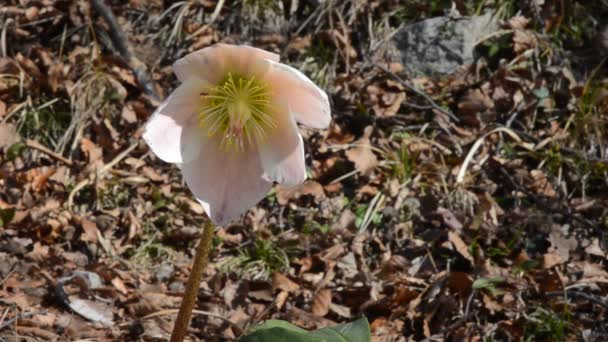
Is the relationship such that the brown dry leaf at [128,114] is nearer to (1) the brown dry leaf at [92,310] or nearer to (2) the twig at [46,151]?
(2) the twig at [46,151]

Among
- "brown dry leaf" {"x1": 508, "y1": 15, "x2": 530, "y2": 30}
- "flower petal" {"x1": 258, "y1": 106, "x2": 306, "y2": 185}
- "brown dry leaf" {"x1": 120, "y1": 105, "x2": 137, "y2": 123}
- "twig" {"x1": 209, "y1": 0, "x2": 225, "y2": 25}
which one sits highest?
"brown dry leaf" {"x1": 508, "y1": 15, "x2": 530, "y2": 30}

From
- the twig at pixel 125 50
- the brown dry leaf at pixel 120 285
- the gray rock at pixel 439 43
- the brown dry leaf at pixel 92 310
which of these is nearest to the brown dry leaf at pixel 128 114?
the twig at pixel 125 50

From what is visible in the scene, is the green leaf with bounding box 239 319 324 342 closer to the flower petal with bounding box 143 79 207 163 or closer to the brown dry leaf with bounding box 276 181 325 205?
the flower petal with bounding box 143 79 207 163

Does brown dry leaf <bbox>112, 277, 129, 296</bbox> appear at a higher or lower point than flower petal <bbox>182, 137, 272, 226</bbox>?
lower

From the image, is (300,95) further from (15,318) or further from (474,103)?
(474,103)

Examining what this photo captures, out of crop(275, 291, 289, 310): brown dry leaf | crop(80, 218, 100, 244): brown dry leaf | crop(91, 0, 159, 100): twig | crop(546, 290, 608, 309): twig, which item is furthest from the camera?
crop(91, 0, 159, 100): twig

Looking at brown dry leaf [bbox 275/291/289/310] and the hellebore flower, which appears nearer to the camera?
the hellebore flower

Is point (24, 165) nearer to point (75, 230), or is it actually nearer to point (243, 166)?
point (75, 230)

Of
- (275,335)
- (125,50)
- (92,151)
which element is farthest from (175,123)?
(125,50)

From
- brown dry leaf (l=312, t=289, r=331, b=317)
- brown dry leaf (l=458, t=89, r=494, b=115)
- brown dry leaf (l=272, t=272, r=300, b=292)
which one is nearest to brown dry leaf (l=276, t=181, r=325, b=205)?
brown dry leaf (l=272, t=272, r=300, b=292)
